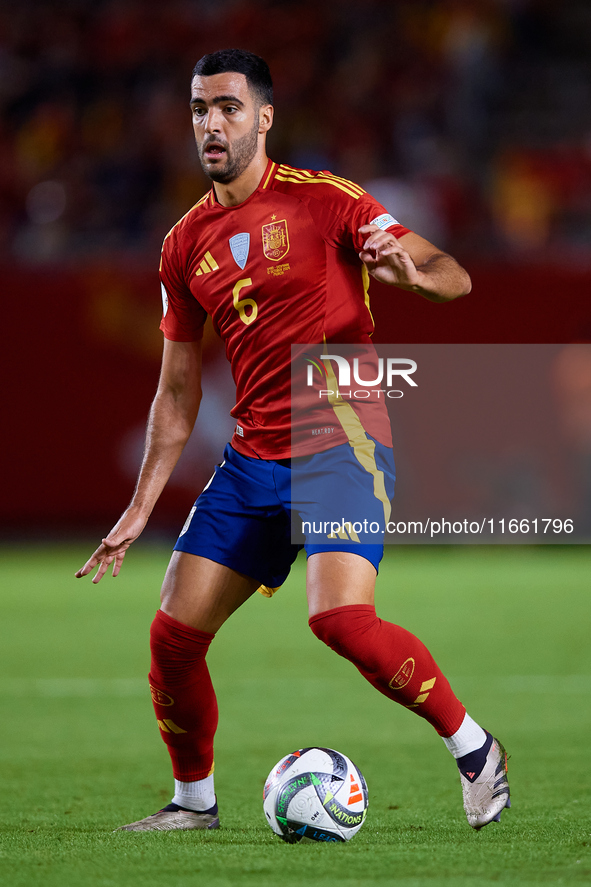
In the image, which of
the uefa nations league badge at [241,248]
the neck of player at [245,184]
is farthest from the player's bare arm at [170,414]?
the neck of player at [245,184]

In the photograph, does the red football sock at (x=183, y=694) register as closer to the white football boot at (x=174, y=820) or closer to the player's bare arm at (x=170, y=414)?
the white football boot at (x=174, y=820)

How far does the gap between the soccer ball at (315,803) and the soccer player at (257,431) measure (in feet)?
1.04

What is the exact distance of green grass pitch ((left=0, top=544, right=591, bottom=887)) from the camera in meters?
3.46

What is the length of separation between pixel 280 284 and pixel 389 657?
Answer: 48.1 inches

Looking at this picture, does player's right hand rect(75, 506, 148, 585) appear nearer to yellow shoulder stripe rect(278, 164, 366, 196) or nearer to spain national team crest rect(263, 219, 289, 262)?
spain national team crest rect(263, 219, 289, 262)

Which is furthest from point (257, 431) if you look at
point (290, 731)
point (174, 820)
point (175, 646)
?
point (290, 731)

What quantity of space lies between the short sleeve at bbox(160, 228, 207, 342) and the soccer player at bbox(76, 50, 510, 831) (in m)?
0.04

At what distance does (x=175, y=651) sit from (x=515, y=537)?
924 centimetres

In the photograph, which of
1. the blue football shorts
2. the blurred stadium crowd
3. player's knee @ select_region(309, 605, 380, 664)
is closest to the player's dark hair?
the blue football shorts

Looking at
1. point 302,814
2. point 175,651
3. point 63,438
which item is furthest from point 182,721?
point 63,438

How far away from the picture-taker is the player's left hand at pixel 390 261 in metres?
3.55

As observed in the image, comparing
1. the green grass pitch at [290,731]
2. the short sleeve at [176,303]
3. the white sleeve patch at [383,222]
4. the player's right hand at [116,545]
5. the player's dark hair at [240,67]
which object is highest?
the player's dark hair at [240,67]

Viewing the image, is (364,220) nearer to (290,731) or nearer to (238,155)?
(238,155)

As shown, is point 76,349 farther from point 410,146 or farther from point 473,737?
point 473,737
